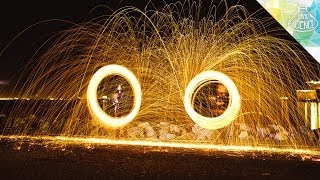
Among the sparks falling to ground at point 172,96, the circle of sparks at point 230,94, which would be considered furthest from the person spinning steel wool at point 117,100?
the circle of sparks at point 230,94

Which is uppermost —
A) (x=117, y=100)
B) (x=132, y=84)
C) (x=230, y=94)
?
(x=117, y=100)

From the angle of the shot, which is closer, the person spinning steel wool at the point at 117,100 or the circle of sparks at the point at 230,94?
the circle of sparks at the point at 230,94

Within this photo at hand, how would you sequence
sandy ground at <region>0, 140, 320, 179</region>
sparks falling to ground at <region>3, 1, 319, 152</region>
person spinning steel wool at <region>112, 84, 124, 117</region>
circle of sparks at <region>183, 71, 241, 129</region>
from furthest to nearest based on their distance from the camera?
person spinning steel wool at <region>112, 84, 124, 117</region>
sparks falling to ground at <region>3, 1, 319, 152</region>
circle of sparks at <region>183, 71, 241, 129</region>
sandy ground at <region>0, 140, 320, 179</region>

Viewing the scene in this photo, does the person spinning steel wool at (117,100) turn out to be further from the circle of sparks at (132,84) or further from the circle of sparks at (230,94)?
the circle of sparks at (230,94)

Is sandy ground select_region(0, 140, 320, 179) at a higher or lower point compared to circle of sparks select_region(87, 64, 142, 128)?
lower

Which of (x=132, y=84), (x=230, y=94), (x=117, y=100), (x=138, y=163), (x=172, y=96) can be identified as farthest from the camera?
(x=117, y=100)

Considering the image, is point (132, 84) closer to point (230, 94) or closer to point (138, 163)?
point (230, 94)

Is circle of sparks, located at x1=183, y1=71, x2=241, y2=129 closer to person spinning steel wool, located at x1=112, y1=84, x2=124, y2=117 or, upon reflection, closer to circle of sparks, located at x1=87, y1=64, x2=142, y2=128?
circle of sparks, located at x1=87, y1=64, x2=142, y2=128

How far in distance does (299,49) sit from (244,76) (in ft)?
34.8

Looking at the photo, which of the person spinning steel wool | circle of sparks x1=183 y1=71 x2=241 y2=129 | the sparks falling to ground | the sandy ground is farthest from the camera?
the person spinning steel wool

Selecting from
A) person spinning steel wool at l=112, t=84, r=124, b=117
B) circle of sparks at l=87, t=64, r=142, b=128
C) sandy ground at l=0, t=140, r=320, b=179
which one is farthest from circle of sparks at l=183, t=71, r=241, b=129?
person spinning steel wool at l=112, t=84, r=124, b=117

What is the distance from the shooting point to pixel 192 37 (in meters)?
13.0

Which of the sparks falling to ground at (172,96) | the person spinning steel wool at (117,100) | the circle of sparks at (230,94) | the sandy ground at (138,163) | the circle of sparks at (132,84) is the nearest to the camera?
the sandy ground at (138,163)

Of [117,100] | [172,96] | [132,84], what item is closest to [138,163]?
[132,84]
